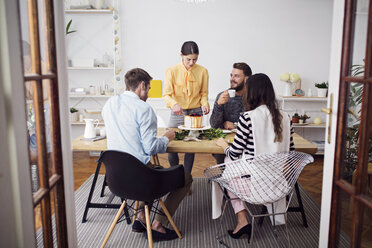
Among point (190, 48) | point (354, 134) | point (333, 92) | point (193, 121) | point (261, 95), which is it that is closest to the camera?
point (354, 134)

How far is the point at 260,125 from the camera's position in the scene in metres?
2.42

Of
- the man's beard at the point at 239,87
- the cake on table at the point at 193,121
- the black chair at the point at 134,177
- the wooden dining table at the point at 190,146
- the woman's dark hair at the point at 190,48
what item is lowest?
the black chair at the point at 134,177

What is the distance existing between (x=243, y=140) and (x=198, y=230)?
3.04ft

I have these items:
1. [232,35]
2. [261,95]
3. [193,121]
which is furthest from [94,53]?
[261,95]

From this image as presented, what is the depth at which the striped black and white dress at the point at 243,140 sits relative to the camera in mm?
2445

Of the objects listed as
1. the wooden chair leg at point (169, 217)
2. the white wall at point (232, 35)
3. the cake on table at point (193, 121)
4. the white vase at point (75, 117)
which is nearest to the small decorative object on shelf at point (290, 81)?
the white wall at point (232, 35)

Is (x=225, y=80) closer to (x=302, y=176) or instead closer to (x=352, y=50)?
(x=302, y=176)

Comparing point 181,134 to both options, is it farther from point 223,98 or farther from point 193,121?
point 223,98

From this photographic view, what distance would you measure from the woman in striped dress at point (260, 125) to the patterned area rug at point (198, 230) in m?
0.73

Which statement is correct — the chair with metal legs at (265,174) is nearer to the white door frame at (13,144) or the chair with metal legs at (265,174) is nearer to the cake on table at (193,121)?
the cake on table at (193,121)

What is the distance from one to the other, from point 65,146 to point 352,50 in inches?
54.3

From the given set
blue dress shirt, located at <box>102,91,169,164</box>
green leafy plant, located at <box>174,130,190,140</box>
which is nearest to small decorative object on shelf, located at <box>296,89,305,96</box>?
green leafy plant, located at <box>174,130,190,140</box>

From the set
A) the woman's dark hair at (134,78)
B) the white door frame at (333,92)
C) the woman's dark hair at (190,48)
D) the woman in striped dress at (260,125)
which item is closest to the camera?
the white door frame at (333,92)

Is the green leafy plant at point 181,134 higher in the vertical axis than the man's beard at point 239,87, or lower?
lower
